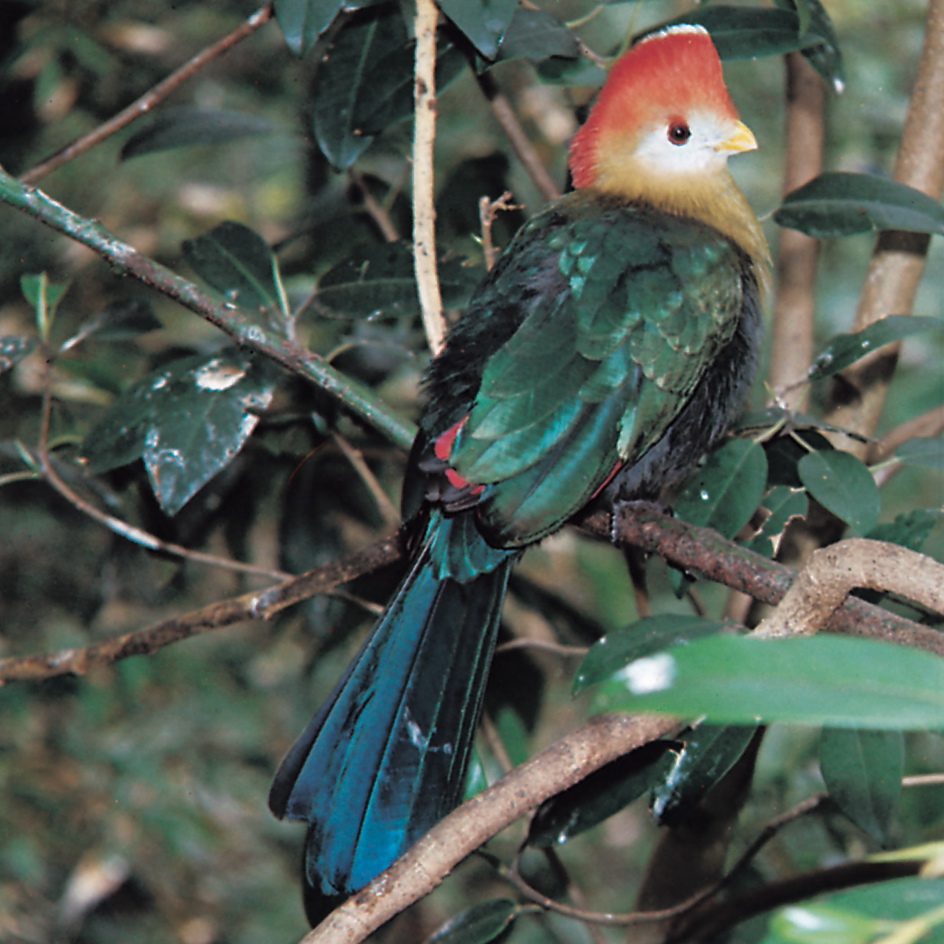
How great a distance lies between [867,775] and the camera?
1188 millimetres

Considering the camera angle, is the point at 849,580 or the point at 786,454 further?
the point at 786,454

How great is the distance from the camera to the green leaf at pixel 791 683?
404 millimetres

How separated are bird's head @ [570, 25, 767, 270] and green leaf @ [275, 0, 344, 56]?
1.81 feet


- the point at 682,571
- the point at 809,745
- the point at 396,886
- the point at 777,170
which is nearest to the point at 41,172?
the point at 682,571

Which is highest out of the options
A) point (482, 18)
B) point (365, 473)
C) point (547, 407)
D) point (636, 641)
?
point (482, 18)

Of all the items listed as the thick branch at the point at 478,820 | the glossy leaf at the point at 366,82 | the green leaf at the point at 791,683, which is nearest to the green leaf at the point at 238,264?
the glossy leaf at the point at 366,82

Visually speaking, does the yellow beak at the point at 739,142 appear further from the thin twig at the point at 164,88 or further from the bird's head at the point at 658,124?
the thin twig at the point at 164,88

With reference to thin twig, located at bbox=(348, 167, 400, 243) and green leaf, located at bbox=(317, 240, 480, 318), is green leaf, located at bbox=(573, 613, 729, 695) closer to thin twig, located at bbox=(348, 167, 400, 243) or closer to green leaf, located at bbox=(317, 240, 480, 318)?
green leaf, located at bbox=(317, 240, 480, 318)

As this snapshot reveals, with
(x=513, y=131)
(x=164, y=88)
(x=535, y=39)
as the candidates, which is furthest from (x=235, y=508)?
(x=535, y=39)

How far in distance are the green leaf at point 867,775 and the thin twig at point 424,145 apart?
90 cm

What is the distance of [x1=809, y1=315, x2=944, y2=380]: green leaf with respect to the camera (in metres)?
1.38

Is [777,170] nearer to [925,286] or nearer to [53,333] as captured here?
[925,286]

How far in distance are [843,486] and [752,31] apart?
78 cm

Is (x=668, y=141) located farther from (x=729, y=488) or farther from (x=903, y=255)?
(x=729, y=488)
